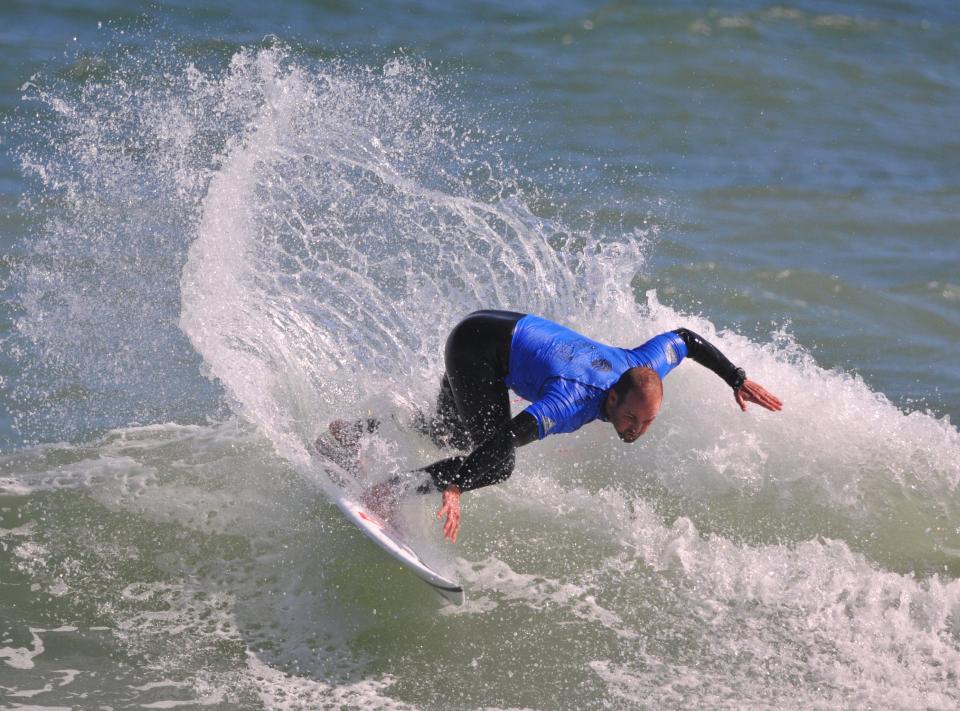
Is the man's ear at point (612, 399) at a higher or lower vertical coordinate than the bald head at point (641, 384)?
lower

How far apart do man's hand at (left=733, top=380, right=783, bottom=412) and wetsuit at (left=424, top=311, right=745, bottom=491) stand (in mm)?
46

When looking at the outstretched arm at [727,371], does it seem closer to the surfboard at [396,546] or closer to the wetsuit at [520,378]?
the wetsuit at [520,378]

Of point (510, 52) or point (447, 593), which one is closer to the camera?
point (447, 593)

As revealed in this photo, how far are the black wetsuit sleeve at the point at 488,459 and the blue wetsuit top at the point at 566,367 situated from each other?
0.08 m

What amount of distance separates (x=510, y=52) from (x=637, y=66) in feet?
5.57

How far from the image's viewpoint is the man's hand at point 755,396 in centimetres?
589

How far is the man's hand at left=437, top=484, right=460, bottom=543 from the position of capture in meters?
4.74

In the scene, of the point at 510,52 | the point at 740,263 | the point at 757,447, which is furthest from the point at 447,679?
the point at 510,52

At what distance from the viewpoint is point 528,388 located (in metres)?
5.62

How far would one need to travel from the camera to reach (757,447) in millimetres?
6797

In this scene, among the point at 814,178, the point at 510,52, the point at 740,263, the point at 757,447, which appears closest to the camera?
the point at 757,447

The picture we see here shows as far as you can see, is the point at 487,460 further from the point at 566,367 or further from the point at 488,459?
the point at 566,367

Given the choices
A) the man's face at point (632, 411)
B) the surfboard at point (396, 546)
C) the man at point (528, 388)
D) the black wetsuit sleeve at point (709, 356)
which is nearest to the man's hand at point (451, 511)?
the man at point (528, 388)

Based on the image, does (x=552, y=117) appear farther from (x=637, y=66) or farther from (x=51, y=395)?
(x=51, y=395)
